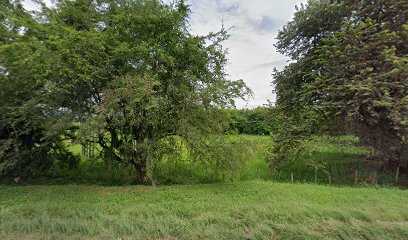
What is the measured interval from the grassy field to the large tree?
1607mm

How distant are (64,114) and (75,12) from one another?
364cm

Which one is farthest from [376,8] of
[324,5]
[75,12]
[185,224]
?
[75,12]

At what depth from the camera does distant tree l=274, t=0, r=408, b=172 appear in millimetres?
7605

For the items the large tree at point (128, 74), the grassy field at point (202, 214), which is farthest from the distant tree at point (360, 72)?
the large tree at point (128, 74)

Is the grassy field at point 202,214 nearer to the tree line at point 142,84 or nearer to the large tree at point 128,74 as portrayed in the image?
the tree line at point 142,84

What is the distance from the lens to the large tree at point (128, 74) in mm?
6152

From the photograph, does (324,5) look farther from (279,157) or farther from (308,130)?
(279,157)

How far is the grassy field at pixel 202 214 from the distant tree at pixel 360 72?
2854 millimetres

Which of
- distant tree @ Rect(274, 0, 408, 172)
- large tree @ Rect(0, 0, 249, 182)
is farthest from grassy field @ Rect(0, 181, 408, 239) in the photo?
distant tree @ Rect(274, 0, 408, 172)

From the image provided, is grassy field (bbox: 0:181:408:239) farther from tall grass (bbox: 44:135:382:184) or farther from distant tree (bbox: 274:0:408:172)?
distant tree (bbox: 274:0:408:172)

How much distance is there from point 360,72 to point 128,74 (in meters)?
8.16

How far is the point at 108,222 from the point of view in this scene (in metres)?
4.62

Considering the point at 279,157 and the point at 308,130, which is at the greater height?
the point at 308,130

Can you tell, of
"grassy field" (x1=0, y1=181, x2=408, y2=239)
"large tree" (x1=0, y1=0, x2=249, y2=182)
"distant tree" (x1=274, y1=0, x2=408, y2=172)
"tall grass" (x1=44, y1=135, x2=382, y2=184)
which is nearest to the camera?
"grassy field" (x1=0, y1=181, x2=408, y2=239)
